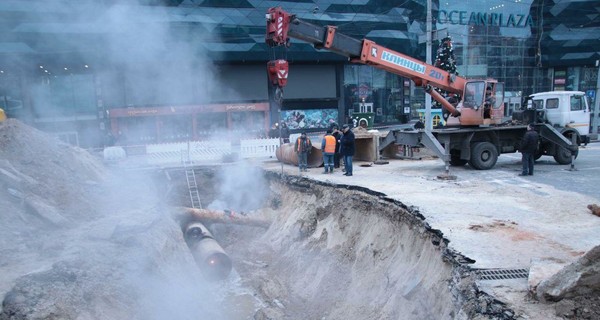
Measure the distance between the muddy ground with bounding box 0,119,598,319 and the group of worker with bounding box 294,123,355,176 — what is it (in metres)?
1.23

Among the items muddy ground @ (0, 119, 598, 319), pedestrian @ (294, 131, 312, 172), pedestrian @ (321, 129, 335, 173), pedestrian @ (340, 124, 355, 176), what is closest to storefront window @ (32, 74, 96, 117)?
muddy ground @ (0, 119, 598, 319)

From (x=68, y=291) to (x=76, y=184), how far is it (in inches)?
181

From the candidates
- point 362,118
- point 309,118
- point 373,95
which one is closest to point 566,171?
point 362,118

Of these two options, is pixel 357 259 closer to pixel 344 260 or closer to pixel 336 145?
pixel 344 260

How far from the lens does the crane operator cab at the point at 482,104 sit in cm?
1152

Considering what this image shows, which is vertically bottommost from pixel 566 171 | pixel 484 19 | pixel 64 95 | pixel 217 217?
pixel 217 217

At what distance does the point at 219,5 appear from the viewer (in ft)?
78.7

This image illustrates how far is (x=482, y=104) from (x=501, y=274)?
8.10 m

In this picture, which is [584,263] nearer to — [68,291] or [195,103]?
[68,291]

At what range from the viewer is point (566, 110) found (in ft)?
44.1

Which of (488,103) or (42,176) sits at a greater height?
(488,103)

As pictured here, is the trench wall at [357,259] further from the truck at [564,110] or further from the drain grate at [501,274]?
the truck at [564,110]

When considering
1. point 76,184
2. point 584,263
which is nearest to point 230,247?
point 76,184

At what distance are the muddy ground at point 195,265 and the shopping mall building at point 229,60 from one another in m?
3.12
